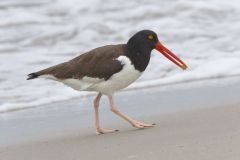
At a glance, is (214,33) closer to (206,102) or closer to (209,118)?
(206,102)

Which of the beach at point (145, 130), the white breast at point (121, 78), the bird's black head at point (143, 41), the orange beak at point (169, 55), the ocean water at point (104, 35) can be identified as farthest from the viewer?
the ocean water at point (104, 35)

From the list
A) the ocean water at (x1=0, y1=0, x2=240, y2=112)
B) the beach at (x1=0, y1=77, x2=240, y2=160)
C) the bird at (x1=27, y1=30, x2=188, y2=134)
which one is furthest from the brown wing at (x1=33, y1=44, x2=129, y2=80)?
the ocean water at (x1=0, y1=0, x2=240, y2=112)

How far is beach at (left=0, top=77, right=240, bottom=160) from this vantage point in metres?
4.81

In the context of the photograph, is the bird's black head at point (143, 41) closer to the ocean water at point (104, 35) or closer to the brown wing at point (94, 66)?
the brown wing at point (94, 66)

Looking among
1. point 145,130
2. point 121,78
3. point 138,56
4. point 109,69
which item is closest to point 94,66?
point 109,69

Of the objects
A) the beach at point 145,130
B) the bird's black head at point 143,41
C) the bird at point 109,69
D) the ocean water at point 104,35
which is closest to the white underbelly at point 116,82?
the bird at point 109,69

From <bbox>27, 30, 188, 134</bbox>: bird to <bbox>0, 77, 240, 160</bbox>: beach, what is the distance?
32cm

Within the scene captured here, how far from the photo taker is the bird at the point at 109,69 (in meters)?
5.88

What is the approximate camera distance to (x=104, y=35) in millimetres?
10211

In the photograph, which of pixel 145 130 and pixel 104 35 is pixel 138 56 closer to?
pixel 145 130

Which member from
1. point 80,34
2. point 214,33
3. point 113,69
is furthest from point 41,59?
point 113,69

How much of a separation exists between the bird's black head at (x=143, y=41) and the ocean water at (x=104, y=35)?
67.1 inches

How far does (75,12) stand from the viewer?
12.1 m

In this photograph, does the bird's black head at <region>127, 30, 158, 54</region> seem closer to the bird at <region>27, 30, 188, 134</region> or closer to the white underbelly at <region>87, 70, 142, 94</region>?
the bird at <region>27, 30, 188, 134</region>
